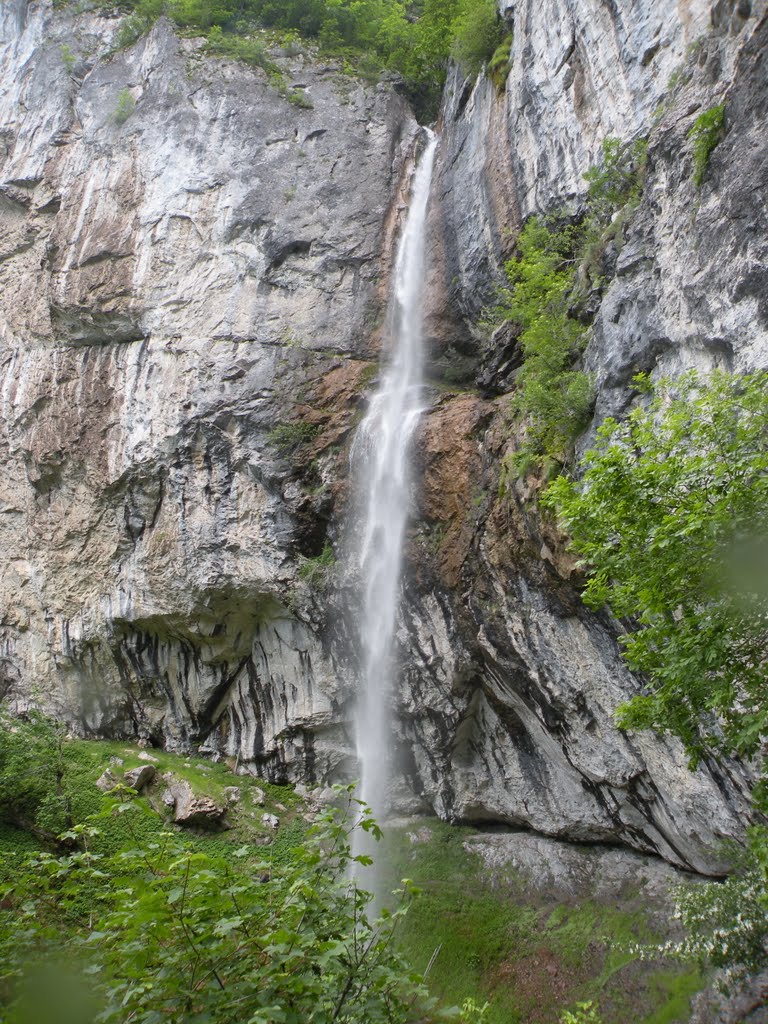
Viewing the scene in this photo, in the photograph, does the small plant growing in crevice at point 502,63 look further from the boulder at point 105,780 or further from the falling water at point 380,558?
the boulder at point 105,780

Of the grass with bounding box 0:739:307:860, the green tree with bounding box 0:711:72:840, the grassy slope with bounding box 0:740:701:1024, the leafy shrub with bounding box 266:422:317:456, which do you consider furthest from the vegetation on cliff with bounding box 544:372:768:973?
the green tree with bounding box 0:711:72:840

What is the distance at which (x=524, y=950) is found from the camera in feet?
32.9

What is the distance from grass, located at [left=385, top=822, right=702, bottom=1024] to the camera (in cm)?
842

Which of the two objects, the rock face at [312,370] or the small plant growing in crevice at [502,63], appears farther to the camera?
the small plant growing in crevice at [502,63]

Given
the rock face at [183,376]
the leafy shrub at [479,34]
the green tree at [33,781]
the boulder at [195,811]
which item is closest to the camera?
the green tree at [33,781]

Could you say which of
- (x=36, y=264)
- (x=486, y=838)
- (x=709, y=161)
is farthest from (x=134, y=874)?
(x=36, y=264)

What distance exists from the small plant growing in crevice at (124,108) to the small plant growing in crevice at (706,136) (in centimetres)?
1886

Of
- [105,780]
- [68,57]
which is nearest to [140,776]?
[105,780]

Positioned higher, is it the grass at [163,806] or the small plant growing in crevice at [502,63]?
the small plant growing in crevice at [502,63]

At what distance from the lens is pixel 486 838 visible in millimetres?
12438

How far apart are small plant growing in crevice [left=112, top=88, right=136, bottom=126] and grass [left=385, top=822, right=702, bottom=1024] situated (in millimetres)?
22332

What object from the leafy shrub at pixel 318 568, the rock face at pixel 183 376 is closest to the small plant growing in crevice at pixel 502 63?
the rock face at pixel 183 376

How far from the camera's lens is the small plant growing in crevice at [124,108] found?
2077cm

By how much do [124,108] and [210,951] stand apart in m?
24.3
